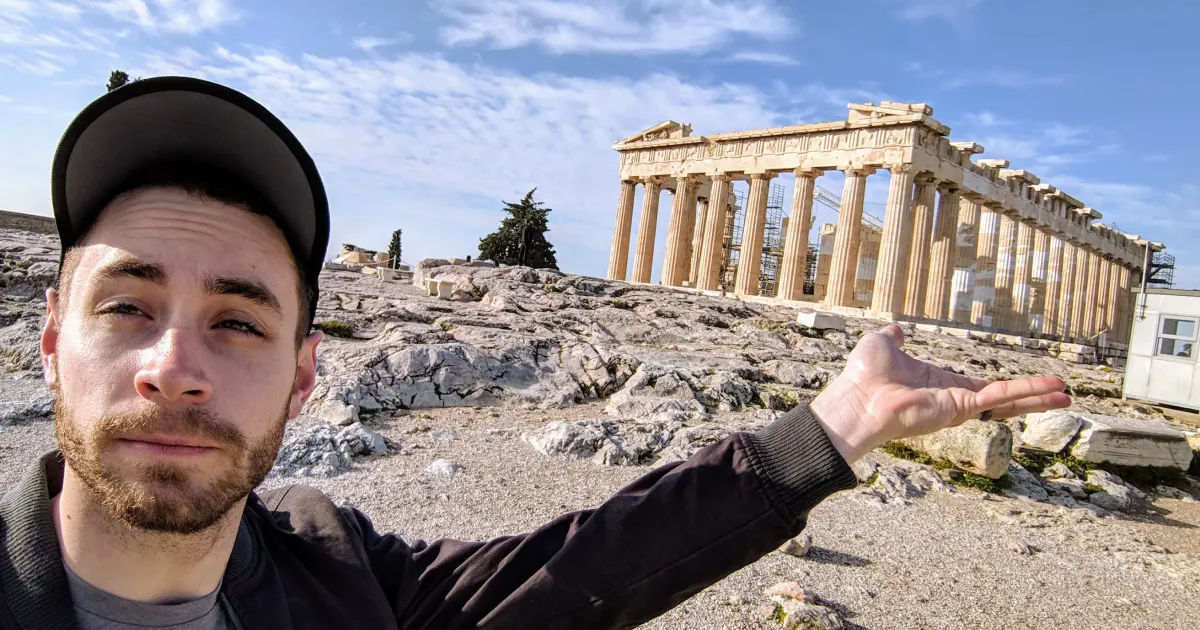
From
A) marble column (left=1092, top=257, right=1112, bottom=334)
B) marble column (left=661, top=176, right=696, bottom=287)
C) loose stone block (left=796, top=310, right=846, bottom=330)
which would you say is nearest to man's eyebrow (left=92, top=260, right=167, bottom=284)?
loose stone block (left=796, top=310, right=846, bottom=330)

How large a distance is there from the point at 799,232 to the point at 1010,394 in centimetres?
2575

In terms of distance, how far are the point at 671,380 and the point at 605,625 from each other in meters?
7.33

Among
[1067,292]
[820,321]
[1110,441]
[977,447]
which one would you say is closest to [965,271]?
[1067,292]

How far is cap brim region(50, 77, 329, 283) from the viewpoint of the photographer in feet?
4.41

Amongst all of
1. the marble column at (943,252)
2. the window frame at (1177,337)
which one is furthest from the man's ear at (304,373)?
the marble column at (943,252)

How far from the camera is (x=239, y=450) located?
1.29 metres

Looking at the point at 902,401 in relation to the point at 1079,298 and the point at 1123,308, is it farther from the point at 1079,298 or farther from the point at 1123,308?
the point at 1123,308

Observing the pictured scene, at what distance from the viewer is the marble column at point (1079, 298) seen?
3409 cm

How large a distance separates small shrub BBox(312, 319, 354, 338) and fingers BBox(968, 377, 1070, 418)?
940 centimetres

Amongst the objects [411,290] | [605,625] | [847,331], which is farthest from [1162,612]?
[411,290]

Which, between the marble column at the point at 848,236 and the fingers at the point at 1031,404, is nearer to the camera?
the fingers at the point at 1031,404

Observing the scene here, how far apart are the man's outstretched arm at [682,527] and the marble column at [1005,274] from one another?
106ft

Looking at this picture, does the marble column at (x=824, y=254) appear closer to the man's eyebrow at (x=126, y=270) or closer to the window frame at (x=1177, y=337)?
the window frame at (x=1177, y=337)

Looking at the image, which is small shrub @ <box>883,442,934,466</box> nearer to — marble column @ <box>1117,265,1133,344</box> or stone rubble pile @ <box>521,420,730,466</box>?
stone rubble pile @ <box>521,420,730,466</box>
